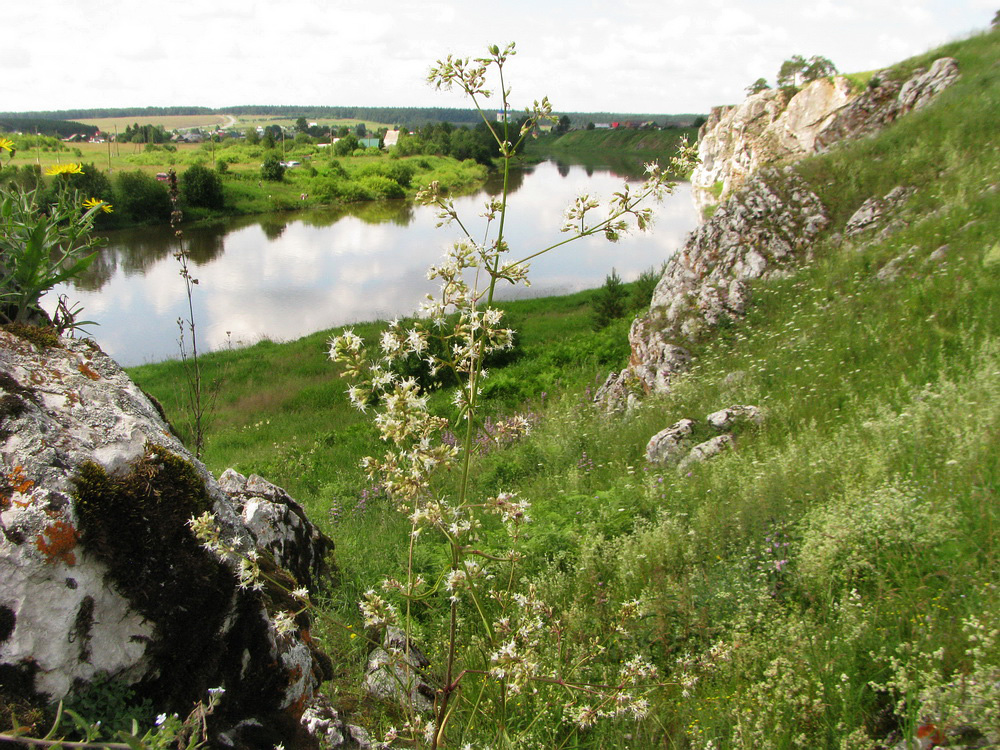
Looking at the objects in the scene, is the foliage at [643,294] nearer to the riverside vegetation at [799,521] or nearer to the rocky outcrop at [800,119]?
the rocky outcrop at [800,119]

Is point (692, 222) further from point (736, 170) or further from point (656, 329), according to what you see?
point (656, 329)

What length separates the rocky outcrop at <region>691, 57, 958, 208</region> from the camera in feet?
53.7

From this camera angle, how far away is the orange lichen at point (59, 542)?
1.89 meters

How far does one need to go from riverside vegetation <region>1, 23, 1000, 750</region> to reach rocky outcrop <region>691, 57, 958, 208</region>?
234 centimetres

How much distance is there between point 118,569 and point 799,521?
153 inches

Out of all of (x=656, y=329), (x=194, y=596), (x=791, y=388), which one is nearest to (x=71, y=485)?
(x=194, y=596)

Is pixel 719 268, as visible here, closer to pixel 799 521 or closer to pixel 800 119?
pixel 799 521

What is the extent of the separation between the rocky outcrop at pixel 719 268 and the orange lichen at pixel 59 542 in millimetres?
8782

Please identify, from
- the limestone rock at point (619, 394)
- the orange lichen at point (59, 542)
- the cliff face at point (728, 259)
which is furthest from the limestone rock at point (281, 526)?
the cliff face at point (728, 259)

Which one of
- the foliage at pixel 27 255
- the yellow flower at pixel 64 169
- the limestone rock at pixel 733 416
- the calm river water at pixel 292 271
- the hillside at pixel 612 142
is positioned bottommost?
the calm river water at pixel 292 271

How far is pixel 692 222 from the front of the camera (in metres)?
53.3

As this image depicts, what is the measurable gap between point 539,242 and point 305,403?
97.6ft

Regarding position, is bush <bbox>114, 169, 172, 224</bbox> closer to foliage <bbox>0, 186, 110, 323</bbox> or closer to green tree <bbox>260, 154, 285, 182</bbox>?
green tree <bbox>260, 154, 285, 182</bbox>

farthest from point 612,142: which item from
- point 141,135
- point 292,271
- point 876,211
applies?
point 876,211
